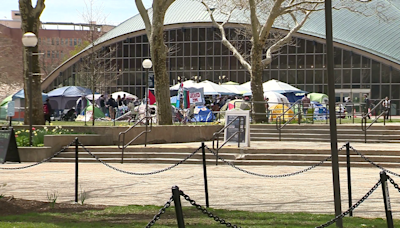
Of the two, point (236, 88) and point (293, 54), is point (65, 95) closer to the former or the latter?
point (236, 88)

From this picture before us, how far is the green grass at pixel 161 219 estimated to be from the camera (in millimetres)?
8820

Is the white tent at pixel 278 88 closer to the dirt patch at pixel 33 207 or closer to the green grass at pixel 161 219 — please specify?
the dirt patch at pixel 33 207

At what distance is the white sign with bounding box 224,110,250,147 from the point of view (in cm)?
1945

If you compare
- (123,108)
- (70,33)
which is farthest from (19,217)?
(70,33)

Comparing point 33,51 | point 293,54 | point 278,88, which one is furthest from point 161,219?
point 293,54

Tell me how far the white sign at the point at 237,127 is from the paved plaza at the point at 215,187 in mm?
1556

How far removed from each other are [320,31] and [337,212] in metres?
51.7

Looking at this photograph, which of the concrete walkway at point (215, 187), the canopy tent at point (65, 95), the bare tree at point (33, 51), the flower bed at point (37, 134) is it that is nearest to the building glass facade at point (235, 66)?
the canopy tent at point (65, 95)

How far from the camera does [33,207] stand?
1038 centimetres

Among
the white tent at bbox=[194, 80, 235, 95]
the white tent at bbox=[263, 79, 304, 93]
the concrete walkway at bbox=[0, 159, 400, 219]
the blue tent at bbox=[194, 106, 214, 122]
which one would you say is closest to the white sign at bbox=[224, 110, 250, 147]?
the concrete walkway at bbox=[0, 159, 400, 219]

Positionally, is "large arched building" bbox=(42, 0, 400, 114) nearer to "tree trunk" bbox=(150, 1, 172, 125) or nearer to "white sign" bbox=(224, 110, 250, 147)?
"tree trunk" bbox=(150, 1, 172, 125)

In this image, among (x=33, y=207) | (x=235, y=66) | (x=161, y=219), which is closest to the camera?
(x=161, y=219)

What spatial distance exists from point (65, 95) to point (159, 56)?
70.0ft

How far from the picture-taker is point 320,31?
192ft
